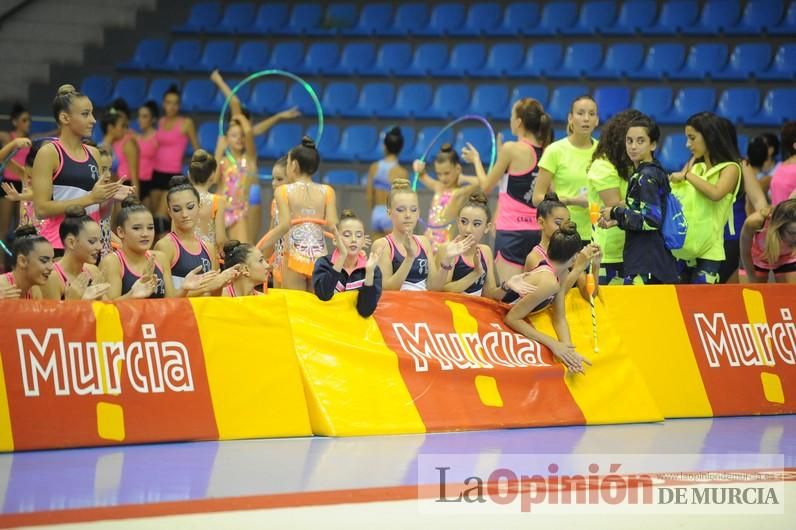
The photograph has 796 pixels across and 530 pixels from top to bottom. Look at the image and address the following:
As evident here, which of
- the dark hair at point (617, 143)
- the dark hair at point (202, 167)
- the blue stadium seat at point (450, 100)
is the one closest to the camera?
the dark hair at point (617, 143)

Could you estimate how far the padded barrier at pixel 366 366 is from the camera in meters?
6.17

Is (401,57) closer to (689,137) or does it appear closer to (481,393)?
(689,137)

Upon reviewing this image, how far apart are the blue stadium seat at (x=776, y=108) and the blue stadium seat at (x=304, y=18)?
A: 651 cm

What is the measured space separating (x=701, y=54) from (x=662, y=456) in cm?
932

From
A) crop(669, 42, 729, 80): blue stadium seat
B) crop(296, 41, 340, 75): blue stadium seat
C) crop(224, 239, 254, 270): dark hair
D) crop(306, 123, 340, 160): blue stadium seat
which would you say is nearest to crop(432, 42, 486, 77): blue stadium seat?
crop(306, 123, 340, 160): blue stadium seat

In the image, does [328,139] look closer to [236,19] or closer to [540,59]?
[540,59]

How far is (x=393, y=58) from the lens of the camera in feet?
52.4

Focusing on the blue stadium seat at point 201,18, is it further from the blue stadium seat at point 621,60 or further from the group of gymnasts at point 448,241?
the group of gymnasts at point 448,241

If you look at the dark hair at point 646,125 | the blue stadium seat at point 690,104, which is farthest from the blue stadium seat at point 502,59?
the dark hair at point 646,125

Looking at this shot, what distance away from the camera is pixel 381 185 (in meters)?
12.9

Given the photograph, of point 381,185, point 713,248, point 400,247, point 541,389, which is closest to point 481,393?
point 541,389

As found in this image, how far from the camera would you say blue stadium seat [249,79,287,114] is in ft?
52.4

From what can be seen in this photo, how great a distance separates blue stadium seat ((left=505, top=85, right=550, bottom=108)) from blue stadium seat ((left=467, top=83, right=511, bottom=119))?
0.29ft

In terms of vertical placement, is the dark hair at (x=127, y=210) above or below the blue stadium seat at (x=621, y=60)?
below
